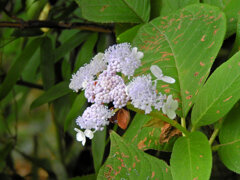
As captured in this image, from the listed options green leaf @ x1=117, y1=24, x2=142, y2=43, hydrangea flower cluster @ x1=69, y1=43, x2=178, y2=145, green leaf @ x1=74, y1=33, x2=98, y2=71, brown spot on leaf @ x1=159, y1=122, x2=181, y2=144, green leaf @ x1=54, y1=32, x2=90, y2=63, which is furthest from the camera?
green leaf @ x1=54, y1=32, x2=90, y2=63

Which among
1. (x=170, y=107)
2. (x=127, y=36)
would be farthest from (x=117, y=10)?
(x=170, y=107)

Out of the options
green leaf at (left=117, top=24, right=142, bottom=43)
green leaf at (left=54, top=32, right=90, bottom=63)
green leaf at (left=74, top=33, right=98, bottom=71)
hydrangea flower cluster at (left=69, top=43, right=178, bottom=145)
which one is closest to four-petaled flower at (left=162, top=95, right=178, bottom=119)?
hydrangea flower cluster at (left=69, top=43, right=178, bottom=145)

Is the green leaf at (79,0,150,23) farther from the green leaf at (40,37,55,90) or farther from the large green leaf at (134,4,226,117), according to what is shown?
the green leaf at (40,37,55,90)

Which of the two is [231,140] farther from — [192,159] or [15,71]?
[15,71]

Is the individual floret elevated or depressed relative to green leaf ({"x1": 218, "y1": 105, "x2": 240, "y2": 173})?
elevated

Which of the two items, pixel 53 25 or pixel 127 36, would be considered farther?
pixel 53 25

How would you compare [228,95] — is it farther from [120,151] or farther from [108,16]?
[108,16]
